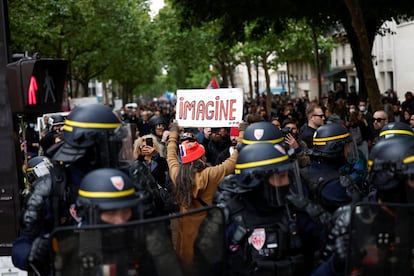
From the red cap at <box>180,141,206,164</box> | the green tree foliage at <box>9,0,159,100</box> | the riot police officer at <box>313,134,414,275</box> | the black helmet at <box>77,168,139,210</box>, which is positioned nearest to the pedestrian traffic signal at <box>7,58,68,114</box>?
the red cap at <box>180,141,206,164</box>

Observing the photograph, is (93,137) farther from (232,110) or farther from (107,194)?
(232,110)

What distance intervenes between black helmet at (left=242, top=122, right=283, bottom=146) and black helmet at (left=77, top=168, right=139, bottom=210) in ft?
5.15

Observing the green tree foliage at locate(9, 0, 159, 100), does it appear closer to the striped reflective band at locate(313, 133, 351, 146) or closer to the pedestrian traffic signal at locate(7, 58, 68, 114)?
the pedestrian traffic signal at locate(7, 58, 68, 114)

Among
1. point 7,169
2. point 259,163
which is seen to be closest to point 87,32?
point 7,169

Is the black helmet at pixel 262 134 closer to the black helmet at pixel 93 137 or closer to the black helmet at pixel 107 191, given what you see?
the black helmet at pixel 93 137

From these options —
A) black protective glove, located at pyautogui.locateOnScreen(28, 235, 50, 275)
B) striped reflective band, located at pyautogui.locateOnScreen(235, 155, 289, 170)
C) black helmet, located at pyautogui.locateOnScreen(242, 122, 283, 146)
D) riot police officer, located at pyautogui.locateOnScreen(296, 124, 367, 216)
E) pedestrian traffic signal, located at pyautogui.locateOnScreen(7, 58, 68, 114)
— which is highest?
pedestrian traffic signal, located at pyautogui.locateOnScreen(7, 58, 68, 114)

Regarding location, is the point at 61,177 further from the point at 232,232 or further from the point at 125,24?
A: the point at 125,24

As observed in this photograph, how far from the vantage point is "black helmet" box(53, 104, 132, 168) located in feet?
14.6

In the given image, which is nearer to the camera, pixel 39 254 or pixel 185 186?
pixel 39 254

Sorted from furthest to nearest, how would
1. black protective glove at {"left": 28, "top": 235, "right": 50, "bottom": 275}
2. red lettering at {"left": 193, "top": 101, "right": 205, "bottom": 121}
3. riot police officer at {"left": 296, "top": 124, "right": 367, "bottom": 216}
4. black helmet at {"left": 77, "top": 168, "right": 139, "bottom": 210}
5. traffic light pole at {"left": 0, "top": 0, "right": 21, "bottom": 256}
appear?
red lettering at {"left": 193, "top": 101, "right": 205, "bottom": 121} → traffic light pole at {"left": 0, "top": 0, "right": 21, "bottom": 256} → riot police officer at {"left": 296, "top": 124, "right": 367, "bottom": 216} → black protective glove at {"left": 28, "top": 235, "right": 50, "bottom": 275} → black helmet at {"left": 77, "top": 168, "right": 139, "bottom": 210}

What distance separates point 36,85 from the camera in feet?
18.9

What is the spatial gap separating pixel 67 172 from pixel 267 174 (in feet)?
3.80

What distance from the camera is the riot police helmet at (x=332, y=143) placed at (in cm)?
602

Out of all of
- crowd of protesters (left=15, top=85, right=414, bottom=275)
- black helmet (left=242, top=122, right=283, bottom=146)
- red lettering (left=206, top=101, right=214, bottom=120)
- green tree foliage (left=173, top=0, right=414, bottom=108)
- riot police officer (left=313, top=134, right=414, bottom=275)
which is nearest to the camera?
riot police officer (left=313, top=134, right=414, bottom=275)
